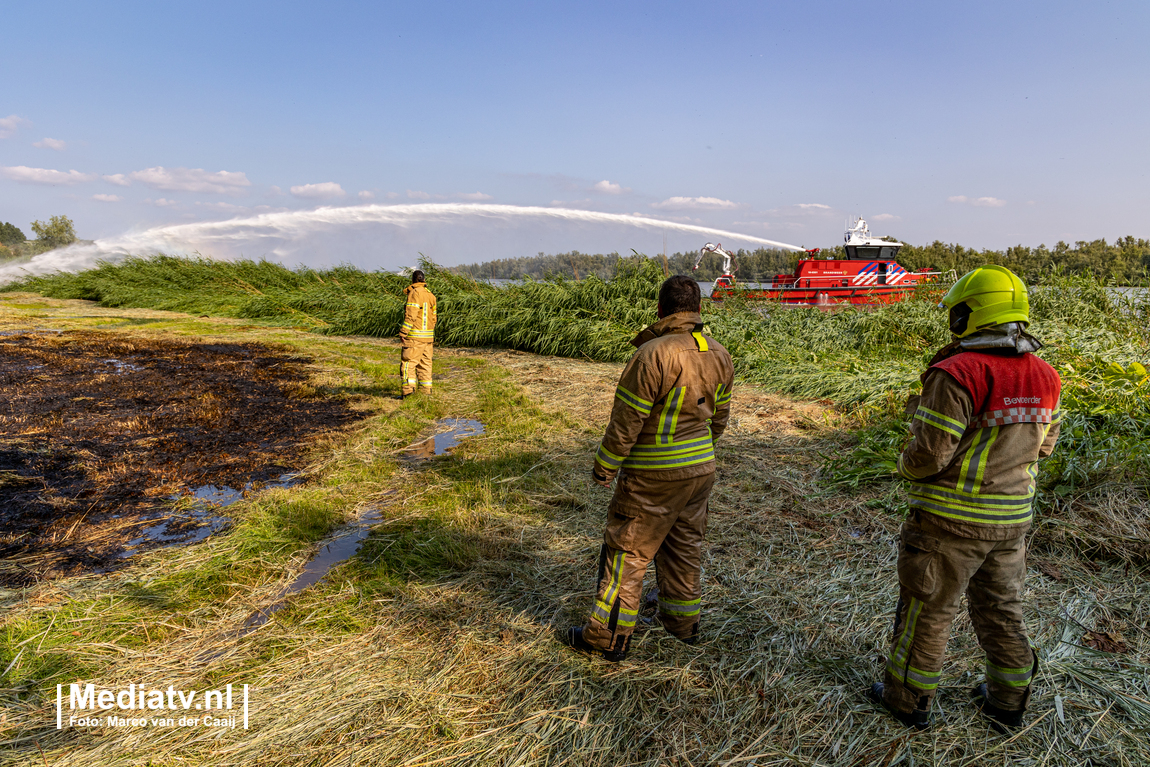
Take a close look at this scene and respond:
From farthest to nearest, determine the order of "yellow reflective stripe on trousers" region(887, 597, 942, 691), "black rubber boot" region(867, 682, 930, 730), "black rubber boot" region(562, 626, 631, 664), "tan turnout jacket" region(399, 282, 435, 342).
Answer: "tan turnout jacket" region(399, 282, 435, 342) < "black rubber boot" region(562, 626, 631, 664) < "black rubber boot" region(867, 682, 930, 730) < "yellow reflective stripe on trousers" region(887, 597, 942, 691)

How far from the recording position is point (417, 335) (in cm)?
848

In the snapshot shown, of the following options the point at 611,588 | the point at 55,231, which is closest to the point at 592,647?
the point at 611,588

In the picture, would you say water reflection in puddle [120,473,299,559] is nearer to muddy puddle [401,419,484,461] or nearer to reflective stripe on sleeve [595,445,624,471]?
muddy puddle [401,419,484,461]

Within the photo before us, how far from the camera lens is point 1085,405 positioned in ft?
16.3

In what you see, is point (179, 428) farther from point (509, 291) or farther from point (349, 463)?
point (509, 291)

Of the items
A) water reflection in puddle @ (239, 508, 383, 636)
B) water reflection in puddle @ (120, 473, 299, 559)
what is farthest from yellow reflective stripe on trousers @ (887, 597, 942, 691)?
water reflection in puddle @ (120, 473, 299, 559)

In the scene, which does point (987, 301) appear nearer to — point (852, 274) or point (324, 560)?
point (324, 560)

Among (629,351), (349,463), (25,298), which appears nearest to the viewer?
(349,463)

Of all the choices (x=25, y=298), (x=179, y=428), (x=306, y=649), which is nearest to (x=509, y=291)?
(x=179, y=428)

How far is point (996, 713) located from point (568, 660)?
193 centimetres

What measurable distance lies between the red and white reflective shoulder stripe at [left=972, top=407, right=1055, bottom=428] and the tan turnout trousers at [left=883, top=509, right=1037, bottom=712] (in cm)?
45

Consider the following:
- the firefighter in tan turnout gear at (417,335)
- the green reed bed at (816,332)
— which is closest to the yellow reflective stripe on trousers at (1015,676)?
the green reed bed at (816,332)

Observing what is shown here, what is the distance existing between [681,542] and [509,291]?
13440 millimetres

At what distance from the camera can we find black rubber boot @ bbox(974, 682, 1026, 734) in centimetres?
249
